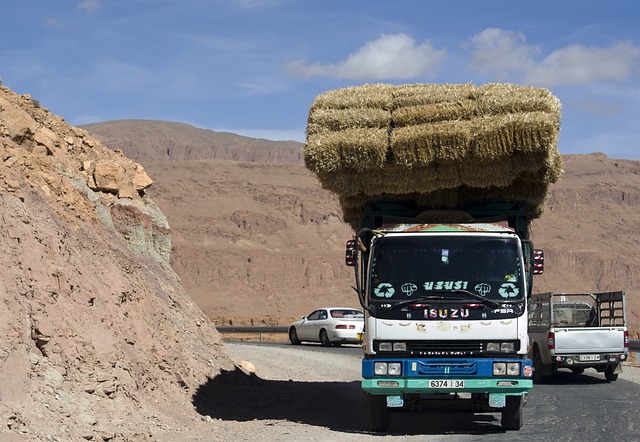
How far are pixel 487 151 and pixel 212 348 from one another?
27.0 ft

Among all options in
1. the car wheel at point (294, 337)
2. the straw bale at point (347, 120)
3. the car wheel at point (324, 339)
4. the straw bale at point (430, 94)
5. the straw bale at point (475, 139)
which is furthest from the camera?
the car wheel at point (294, 337)

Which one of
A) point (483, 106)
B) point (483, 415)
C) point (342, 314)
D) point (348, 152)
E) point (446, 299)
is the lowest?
point (483, 415)

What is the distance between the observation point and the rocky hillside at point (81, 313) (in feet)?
37.7

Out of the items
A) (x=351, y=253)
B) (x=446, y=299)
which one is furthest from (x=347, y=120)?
(x=446, y=299)

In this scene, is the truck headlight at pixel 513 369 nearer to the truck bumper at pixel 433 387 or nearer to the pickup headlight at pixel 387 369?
the truck bumper at pixel 433 387

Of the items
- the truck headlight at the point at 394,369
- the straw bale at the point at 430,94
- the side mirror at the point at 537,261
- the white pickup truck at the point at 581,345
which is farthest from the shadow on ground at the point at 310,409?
the white pickup truck at the point at 581,345

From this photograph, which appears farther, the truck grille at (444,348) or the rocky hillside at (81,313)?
the truck grille at (444,348)

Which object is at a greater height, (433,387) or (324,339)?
(433,387)

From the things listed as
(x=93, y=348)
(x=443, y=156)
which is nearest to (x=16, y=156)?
(x=93, y=348)

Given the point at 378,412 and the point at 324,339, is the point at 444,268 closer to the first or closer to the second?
the point at 378,412

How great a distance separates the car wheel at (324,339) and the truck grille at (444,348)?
70.9 feet

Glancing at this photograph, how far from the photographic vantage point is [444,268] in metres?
12.8

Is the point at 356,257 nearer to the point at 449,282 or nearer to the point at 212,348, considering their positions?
the point at 449,282

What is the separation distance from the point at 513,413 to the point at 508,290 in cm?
179
